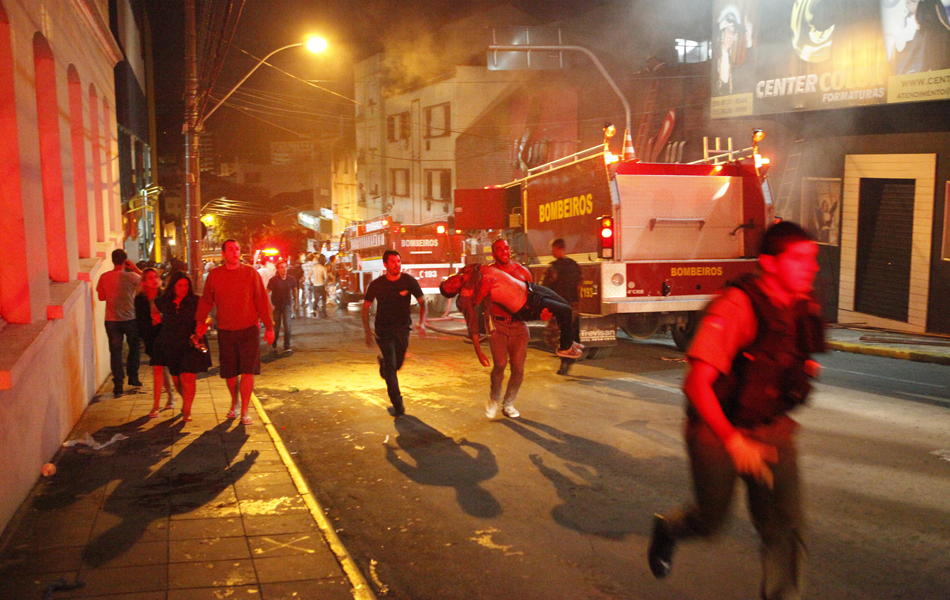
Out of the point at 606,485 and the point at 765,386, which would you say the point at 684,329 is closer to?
the point at 606,485

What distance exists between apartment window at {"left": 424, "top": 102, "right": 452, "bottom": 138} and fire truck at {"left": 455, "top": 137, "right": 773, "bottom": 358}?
2899 cm

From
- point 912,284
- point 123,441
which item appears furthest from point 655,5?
point 123,441

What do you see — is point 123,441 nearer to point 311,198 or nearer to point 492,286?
point 492,286

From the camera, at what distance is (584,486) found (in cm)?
515

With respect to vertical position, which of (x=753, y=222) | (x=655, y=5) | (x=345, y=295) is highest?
(x=655, y=5)

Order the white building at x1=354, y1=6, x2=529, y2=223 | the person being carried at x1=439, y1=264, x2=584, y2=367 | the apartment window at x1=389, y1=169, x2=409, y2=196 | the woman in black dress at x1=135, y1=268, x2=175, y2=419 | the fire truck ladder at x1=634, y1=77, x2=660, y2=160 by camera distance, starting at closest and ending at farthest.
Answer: the person being carried at x1=439, y1=264, x2=584, y2=367 → the woman in black dress at x1=135, y1=268, x2=175, y2=419 → the fire truck ladder at x1=634, y1=77, x2=660, y2=160 → the white building at x1=354, y1=6, x2=529, y2=223 → the apartment window at x1=389, y1=169, x2=409, y2=196

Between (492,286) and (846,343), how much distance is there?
341 inches

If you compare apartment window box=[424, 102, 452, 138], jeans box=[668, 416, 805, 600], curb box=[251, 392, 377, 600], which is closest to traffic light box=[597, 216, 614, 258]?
curb box=[251, 392, 377, 600]

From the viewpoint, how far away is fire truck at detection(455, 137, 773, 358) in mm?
9961

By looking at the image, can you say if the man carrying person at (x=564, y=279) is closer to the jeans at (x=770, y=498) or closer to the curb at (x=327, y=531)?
the curb at (x=327, y=531)

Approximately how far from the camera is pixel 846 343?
1260cm

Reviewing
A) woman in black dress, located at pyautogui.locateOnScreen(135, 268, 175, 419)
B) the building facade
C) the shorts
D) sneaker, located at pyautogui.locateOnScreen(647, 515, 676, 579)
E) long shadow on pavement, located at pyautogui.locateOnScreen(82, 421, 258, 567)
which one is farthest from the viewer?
woman in black dress, located at pyautogui.locateOnScreen(135, 268, 175, 419)

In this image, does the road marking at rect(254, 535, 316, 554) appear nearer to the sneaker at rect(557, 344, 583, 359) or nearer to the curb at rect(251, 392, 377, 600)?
the curb at rect(251, 392, 377, 600)

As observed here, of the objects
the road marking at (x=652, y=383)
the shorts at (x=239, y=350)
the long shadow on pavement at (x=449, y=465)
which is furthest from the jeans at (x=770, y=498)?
the road marking at (x=652, y=383)
